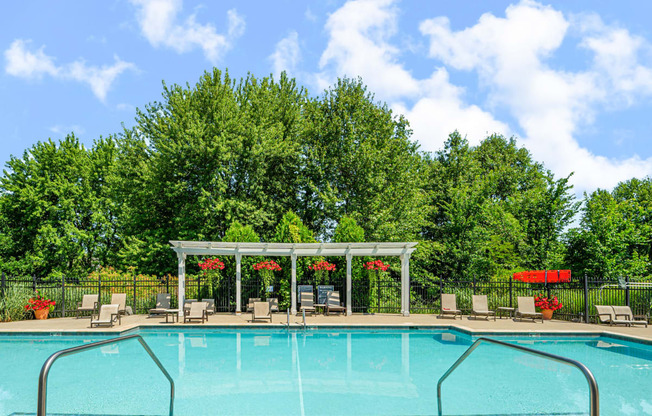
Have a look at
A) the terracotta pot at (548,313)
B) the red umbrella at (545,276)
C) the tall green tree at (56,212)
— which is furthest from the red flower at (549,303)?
the tall green tree at (56,212)

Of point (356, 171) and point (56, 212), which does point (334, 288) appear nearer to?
point (356, 171)

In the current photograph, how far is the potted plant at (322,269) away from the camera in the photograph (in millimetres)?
17906

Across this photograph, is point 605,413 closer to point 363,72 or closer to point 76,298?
point 76,298

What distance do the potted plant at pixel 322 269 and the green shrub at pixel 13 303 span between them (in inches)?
412

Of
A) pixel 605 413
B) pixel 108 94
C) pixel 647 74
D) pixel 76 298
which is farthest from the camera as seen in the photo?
pixel 647 74

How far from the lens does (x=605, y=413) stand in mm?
6117

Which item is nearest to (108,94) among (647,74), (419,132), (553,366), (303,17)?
(303,17)

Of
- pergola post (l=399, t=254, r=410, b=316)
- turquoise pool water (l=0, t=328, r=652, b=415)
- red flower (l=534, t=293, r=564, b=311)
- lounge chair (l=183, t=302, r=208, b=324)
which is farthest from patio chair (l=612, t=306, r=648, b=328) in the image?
lounge chair (l=183, t=302, r=208, b=324)

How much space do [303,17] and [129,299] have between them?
Result: 13038 mm

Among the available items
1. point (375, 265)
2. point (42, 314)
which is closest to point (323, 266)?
point (375, 265)

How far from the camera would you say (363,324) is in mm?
14156

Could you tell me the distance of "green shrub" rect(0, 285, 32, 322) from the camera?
1525 cm

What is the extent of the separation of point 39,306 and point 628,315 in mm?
19881

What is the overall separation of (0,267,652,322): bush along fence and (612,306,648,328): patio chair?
66 centimetres
